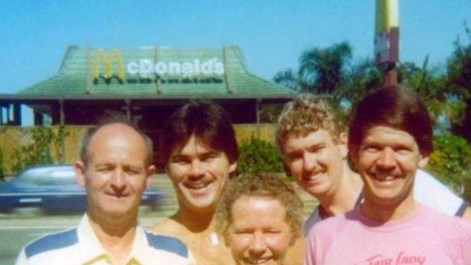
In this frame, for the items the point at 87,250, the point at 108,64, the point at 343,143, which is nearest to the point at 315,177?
the point at 343,143

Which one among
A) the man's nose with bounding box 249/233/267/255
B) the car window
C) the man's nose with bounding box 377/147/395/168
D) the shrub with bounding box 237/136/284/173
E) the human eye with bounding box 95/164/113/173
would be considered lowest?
the shrub with bounding box 237/136/284/173

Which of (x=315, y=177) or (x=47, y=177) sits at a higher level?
(x=315, y=177)

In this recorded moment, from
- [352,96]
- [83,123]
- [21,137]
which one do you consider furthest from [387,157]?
[352,96]

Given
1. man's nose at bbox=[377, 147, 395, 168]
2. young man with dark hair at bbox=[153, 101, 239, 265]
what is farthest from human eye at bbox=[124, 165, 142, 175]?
man's nose at bbox=[377, 147, 395, 168]

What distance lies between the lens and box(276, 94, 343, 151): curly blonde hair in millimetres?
4309

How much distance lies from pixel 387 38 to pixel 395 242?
21.0ft

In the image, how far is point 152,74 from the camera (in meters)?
43.2

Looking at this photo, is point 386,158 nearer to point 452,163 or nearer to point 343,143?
point 343,143

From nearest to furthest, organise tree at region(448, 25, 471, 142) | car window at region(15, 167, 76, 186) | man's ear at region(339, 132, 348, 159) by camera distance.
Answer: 1. man's ear at region(339, 132, 348, 159)
2. car window at region(15, 167, 76, 186)
3. tree at region(448, 25, 471, 142)

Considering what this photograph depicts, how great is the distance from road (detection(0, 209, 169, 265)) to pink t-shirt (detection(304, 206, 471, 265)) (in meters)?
12.7

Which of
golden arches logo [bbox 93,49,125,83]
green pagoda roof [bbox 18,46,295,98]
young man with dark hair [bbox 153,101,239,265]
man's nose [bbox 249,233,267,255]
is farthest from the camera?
golden arches logo [bbox 93,49,125,83]

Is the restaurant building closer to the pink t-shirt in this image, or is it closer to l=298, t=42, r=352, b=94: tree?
l=298, t=42, r=352, b=94: tree

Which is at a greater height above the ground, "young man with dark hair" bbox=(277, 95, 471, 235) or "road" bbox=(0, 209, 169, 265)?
"young man with dark hair" bbox=(277, 95, 471, 235)

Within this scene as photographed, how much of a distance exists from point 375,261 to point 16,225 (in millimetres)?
20432
